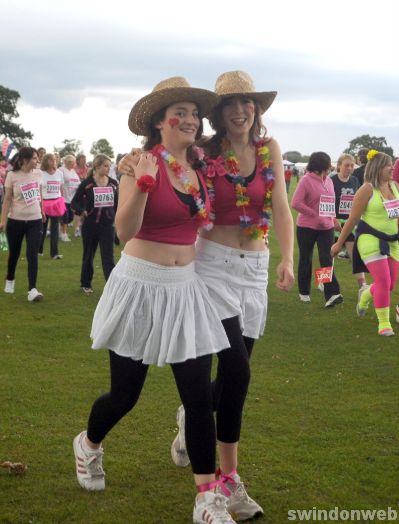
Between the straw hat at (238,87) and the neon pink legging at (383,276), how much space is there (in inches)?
171

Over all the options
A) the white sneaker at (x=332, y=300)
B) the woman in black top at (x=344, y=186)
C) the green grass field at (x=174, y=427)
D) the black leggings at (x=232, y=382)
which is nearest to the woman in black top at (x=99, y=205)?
the green grass field at (x=174, y=427)

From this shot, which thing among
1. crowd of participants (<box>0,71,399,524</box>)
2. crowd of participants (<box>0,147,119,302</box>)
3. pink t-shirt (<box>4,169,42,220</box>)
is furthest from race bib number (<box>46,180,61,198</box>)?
crowd of participants (<box>0,71,399,524</box>)

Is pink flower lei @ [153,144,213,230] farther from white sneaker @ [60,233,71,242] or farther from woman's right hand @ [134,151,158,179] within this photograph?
white sneaker @ [60,233,71,242]

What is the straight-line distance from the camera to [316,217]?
35.3 feet

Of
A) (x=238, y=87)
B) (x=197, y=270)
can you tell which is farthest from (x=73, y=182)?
(x=197, y=270)

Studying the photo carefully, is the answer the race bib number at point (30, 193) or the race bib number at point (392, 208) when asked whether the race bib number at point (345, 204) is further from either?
the race bib number at point (30, 193)

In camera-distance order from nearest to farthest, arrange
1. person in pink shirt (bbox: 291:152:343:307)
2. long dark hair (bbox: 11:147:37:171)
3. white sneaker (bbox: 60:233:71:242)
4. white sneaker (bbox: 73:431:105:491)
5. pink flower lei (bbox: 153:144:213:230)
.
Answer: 1. pink flower lei (bbox: 153:144:213:230)
2. white sneaker (bbox: 73:431:105:491)
3. long dark hair (bbox: 11:147:37:171)
4. person in pink shirt (bbox: 291:152:343:307)
5. white sneaker (bbox: 60:233:71:242)

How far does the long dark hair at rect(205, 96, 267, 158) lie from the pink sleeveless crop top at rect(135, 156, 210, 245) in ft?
1.57

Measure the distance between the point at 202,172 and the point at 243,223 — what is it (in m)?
0.37

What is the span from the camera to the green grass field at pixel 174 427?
4.30m

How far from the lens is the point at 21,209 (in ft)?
34.1

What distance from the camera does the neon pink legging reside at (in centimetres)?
845

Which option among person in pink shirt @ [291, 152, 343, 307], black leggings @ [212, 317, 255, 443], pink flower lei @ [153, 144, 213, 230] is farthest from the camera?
person in pink shirt @ [291, 152, 343, 307]

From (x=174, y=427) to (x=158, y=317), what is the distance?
177cm
